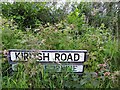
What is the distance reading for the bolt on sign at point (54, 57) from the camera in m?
2.35

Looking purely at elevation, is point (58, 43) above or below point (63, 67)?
above

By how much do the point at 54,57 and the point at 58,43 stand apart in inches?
4.3

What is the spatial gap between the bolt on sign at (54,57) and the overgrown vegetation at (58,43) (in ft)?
0.10

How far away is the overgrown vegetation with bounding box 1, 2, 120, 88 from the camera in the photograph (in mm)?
2373

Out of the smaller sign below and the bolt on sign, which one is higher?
the bolt on sign

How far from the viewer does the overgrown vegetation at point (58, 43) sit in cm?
237

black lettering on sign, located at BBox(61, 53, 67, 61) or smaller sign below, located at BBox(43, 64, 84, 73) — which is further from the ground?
black lettering on sign, located at BBox(61, 53, 67, 61)

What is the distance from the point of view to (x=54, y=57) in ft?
7.72

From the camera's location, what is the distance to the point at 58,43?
2.40 m

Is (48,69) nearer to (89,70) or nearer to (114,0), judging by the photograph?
(89,70)

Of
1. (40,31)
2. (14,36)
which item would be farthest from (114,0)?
(14,36)

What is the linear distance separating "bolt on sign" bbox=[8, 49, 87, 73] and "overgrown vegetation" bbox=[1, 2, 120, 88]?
0.03 meters

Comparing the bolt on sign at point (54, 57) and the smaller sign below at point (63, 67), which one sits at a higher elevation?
the bolt on sign at point (54, 57)

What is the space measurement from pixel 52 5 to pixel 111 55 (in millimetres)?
530
